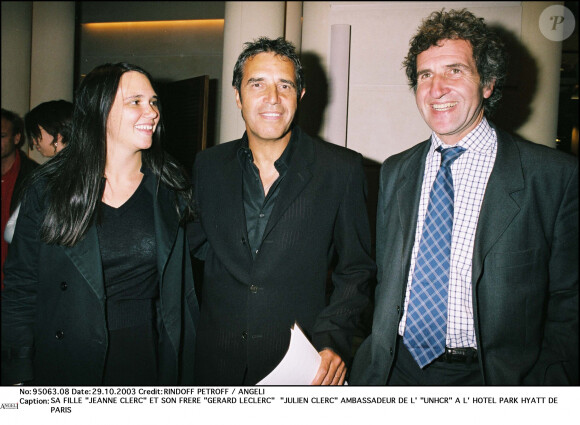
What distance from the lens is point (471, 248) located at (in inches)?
48.5

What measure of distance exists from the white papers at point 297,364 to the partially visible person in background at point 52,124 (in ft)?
5.14

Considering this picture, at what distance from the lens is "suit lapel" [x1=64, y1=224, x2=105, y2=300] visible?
1.40 m

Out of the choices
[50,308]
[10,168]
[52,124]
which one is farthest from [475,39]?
[10,168]

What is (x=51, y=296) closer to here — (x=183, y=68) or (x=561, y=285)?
(x=561, y=285)

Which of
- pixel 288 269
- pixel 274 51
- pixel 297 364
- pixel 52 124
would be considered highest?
pixel 274 51

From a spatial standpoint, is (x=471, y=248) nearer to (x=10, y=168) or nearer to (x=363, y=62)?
(x=363, y=62)

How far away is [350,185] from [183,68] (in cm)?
350

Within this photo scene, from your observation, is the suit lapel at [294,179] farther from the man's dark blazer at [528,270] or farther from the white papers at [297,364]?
the man's dark blazer at [528,270]

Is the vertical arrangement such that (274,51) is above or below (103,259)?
above

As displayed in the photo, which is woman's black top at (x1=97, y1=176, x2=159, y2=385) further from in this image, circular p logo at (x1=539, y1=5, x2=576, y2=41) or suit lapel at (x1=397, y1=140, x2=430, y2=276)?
circular p logo at (x1=539, y1=5, x2=576, y2=41)

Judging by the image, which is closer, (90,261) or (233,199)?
(90,261)

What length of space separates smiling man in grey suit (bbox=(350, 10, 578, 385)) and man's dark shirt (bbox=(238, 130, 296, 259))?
430 millimetres

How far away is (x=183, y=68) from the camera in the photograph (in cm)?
439

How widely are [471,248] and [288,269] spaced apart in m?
0.61
